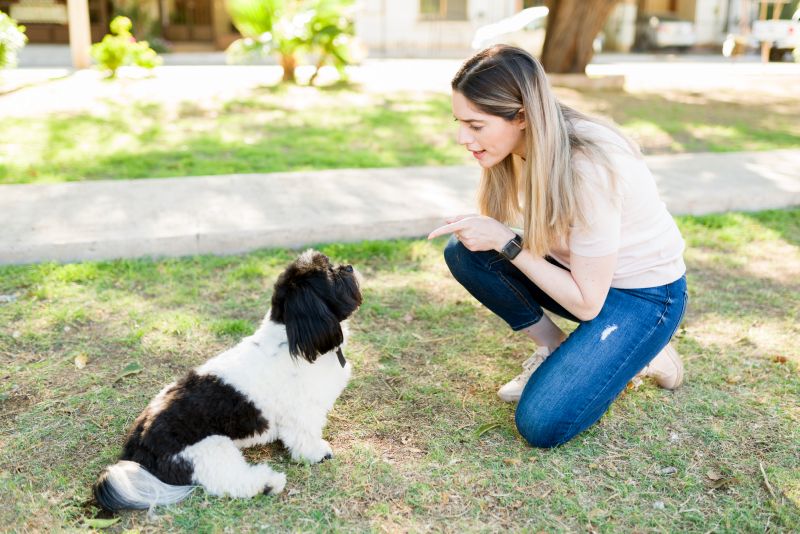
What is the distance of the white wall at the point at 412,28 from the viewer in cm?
2345

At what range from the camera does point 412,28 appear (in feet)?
78.0

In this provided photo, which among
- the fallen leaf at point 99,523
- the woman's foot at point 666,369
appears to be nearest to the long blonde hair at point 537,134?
the woman's foot at point 666,369

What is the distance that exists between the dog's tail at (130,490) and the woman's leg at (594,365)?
1.44 meters

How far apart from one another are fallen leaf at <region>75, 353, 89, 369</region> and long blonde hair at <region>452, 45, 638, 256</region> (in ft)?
7.49

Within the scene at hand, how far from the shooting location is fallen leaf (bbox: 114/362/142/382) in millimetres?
3383

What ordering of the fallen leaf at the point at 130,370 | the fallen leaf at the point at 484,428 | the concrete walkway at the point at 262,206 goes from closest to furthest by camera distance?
the fallen leaf at the point at 484,428
the fallen leaf at the point at 130,370
the concrete walkway at the point at 262,206

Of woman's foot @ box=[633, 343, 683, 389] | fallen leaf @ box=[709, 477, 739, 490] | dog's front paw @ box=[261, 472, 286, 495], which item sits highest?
woman's foot @ box=[633, 343, 683, 389]

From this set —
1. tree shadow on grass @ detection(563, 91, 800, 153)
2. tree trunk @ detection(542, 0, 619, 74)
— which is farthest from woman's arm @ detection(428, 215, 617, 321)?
tree trunk @ detection(542, 0, 619, 74)

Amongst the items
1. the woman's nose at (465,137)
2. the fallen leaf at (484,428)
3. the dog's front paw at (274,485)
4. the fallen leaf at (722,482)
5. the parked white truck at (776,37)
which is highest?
the parked white truck at (776,37)

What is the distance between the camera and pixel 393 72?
606 inches

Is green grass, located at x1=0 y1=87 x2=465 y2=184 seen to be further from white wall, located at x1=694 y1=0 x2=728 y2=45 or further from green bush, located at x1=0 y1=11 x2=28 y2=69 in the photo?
white wall, located at x1=694 y1=0 x2=728 y2=45

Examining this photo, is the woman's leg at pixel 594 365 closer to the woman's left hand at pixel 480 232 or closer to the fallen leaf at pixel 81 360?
the woman's left hand at pixel 480 232

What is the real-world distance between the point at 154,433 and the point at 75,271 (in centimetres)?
240

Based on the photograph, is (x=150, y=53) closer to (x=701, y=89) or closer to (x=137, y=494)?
(x=701, y=89)
